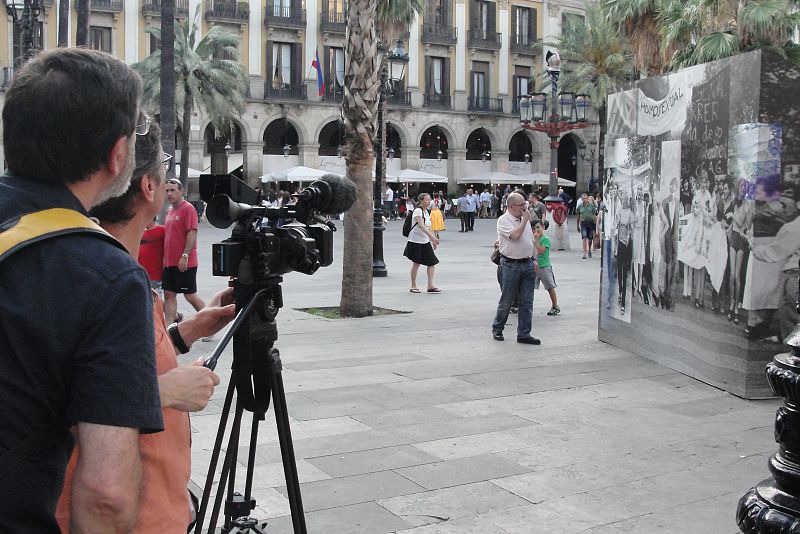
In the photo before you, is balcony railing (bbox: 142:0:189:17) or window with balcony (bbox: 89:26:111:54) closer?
window with balcony (bbox: 89:26:111:54)

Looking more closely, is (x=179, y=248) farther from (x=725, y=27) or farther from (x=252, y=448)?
(x=725, y=27)

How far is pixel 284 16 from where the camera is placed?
4206 cm

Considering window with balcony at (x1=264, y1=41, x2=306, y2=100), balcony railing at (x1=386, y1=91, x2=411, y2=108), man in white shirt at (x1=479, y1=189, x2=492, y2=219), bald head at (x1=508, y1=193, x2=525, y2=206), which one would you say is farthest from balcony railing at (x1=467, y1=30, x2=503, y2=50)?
bald head at (x1=508, y1=193, x2=525, y2=206)

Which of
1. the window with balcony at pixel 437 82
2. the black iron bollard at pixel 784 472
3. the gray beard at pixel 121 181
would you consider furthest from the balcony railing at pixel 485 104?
the gray beard at pixel 121 181

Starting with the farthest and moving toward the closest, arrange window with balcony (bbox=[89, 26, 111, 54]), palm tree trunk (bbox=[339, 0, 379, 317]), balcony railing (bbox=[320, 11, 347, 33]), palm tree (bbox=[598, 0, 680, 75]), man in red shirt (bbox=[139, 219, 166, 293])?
balcony railing (bbox=[320, 11, 347, 33]) < window with balcony (bbox=[89, 26, 111, 54]) < palm tree (bbox=[598, 0, 680, 75]) < palm tree trunk (bbox=[339, 0, 379, 317]) < man in red shirt (bbox=[139, 219, 166, 293])

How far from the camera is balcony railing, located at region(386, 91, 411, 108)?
4494 centimetres

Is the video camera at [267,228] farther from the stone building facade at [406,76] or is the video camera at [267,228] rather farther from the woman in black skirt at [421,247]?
the stone building facade at [406,76]

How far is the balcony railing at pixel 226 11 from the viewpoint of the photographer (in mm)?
40344

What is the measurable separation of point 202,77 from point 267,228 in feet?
107

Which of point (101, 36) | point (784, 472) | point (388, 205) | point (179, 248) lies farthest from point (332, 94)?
point (784, 472)

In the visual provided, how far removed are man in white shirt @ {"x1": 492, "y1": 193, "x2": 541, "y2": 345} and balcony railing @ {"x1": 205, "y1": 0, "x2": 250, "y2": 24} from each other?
112 feet

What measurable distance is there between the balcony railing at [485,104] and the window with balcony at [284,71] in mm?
9951

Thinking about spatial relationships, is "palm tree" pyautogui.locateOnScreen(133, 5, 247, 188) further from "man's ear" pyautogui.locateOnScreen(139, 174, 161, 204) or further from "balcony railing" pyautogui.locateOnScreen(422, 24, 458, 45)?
"man's ear" pyautogui.locateOnScreen(139, 174, 161, 204)

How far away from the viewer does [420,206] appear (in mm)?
13766
